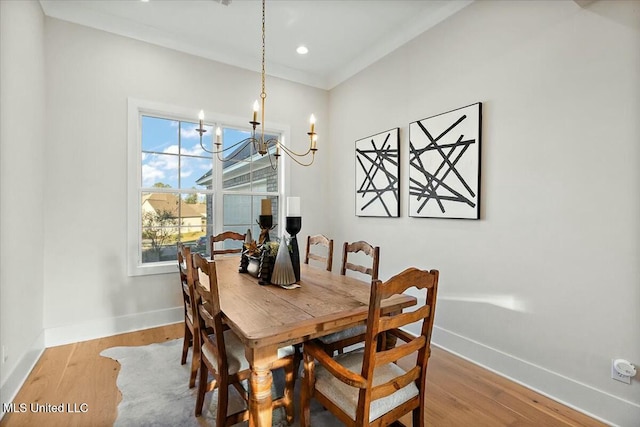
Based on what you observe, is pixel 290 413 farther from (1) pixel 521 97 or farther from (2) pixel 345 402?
(1) pixel 521 97

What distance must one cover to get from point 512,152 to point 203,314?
92.9 inches

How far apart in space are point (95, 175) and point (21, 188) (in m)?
0.76

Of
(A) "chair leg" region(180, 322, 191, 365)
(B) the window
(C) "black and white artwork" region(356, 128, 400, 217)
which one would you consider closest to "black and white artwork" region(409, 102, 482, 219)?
(C) "black and white artwork" region(356, 128, 400, 217)

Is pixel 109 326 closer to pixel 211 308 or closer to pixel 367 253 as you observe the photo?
pixel 211 308

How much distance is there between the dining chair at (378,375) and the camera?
1207 millimetres

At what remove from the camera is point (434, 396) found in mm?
2057

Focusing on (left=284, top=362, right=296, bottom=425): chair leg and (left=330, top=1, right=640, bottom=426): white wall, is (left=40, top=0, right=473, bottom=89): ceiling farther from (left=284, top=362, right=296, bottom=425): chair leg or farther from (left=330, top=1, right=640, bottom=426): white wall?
(left=284, top=362, right=296, bottom=425): chair leg

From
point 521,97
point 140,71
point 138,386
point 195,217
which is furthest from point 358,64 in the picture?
point 138,386

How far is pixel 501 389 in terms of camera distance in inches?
83.8

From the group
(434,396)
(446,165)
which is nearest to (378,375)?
(434,396)

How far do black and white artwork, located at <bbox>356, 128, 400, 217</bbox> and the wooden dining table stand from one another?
56.1 inches

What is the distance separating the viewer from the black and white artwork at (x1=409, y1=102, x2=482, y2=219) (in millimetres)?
2494

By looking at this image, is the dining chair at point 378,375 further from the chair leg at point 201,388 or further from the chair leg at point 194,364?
the chair leg at point 194,364

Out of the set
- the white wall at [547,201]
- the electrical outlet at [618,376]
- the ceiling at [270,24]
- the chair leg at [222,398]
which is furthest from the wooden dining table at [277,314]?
the ceiling at [270,24]
